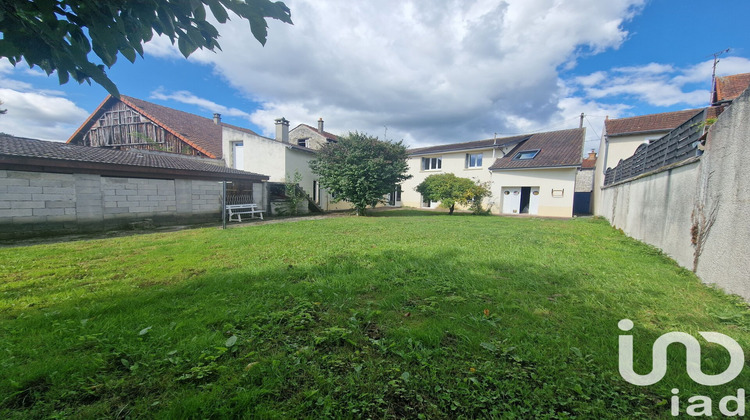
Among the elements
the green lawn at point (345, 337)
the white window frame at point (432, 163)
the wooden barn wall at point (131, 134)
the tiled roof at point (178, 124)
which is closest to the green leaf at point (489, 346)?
the green lawn at point (345, 337)

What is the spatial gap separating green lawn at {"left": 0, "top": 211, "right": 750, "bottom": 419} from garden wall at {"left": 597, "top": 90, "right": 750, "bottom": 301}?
331mm

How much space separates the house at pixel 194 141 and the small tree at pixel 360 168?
2.95 m

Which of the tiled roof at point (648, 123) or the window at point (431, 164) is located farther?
the window at point (431, 164)

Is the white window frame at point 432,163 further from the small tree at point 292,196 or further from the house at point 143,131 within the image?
the house at point 143,131

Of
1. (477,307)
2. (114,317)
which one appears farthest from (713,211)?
(114,317)

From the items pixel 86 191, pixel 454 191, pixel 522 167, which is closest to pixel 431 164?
pixel 454 191

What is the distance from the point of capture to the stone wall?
8.02 m

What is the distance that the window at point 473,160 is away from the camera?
2181 centimetres

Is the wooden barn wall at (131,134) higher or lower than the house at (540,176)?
higher

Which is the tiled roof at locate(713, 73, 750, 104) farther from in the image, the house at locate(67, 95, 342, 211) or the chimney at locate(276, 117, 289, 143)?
the chimney at locate(276, 117, 289, 143)

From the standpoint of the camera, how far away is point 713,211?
13.1ft

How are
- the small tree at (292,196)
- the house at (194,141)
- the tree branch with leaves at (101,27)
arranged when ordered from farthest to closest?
1. the house at (194,141)
2. the small tree at (292,196)
3. the tree branch with leaves at (101,27)

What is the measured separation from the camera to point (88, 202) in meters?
9.45

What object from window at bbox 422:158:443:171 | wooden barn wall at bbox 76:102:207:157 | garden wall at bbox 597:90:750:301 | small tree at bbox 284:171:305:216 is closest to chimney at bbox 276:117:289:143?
small tree at bbox 284:171:305:216
